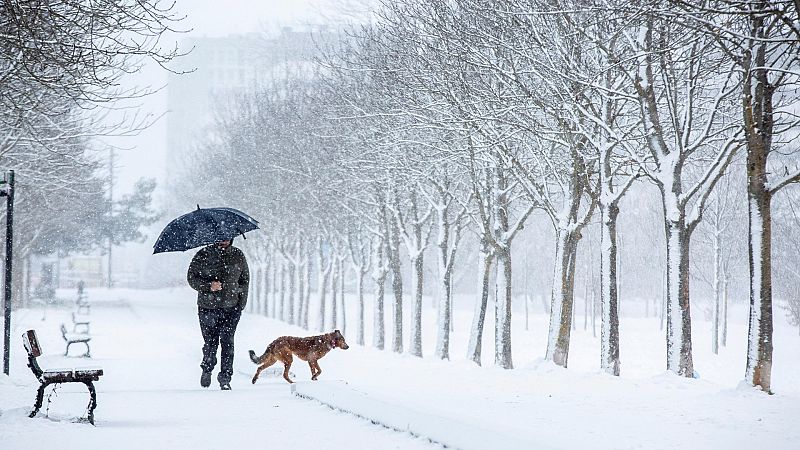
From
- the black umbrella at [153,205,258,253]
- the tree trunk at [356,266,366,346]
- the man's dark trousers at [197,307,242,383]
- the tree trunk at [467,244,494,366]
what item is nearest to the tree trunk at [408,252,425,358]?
the tree trunk at [467,244,494,366]

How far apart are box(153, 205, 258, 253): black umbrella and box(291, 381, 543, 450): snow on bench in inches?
88.5

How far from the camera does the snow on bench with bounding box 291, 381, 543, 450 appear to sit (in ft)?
24.4

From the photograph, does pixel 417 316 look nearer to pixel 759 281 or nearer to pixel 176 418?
pixel 759 281

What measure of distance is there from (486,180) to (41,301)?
4030cm

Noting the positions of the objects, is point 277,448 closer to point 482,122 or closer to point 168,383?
point 168,383

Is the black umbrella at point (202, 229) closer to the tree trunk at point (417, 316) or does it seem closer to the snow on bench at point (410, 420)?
the snow on bench at point (410, 420)

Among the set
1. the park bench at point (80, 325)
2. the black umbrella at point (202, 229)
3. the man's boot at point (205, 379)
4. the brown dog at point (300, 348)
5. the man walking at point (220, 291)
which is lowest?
the park bench at point (80, 325)

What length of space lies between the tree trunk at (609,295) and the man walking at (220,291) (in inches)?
272

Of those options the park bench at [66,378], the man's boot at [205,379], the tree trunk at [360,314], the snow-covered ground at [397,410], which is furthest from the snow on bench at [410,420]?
the tree trunk at [360,314]

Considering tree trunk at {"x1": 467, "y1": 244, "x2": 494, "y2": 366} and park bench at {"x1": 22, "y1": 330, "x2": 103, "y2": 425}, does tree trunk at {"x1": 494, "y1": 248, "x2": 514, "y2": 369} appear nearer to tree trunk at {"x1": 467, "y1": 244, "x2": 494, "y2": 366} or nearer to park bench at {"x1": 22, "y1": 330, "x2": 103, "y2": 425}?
tree trunk at {"x1": 467, "y1": 244, "x2": 494, "y2": 366}

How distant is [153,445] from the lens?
7.96m

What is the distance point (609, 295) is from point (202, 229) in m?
7.56

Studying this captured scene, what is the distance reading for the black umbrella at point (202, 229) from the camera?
12.4m

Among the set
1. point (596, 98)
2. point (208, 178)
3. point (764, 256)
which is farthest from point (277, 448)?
point (208, 178)
